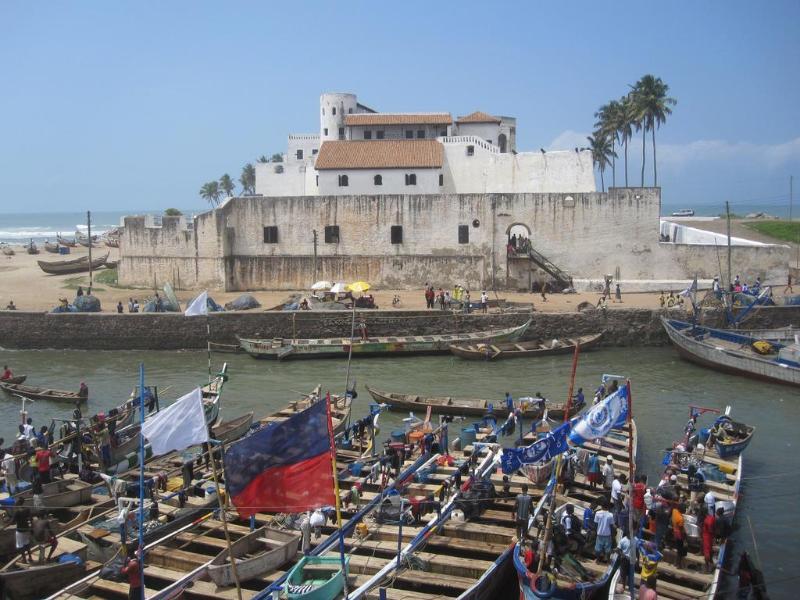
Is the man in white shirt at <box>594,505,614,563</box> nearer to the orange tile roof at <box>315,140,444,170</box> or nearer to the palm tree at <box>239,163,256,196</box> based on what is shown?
the orange tile roof at <box>315,140,444,170</box>

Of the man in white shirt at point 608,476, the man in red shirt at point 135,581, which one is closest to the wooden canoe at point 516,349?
the man in white shirt at point 608,476

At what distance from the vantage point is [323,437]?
11852 millimetres

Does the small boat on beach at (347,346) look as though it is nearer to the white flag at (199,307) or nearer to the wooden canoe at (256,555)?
the white flag at (199,307)

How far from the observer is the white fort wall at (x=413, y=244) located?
43.0 meters

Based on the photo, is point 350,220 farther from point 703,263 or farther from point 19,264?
point 19,264

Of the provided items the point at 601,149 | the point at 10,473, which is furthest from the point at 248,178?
the point at 10,473

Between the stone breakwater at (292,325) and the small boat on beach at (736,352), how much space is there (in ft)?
5.71

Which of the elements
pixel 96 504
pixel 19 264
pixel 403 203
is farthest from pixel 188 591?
pixel 19 264

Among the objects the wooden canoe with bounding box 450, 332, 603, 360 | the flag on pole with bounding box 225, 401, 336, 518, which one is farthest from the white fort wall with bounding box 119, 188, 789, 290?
the flag on pole with bounding box 225, 401, 336, 518

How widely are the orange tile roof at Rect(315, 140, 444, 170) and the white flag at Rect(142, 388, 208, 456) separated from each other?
37529mm

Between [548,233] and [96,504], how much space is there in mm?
30527

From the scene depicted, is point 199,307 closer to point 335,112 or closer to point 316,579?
point 316,579

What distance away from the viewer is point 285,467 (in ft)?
38.1

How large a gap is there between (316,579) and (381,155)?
38515mm
